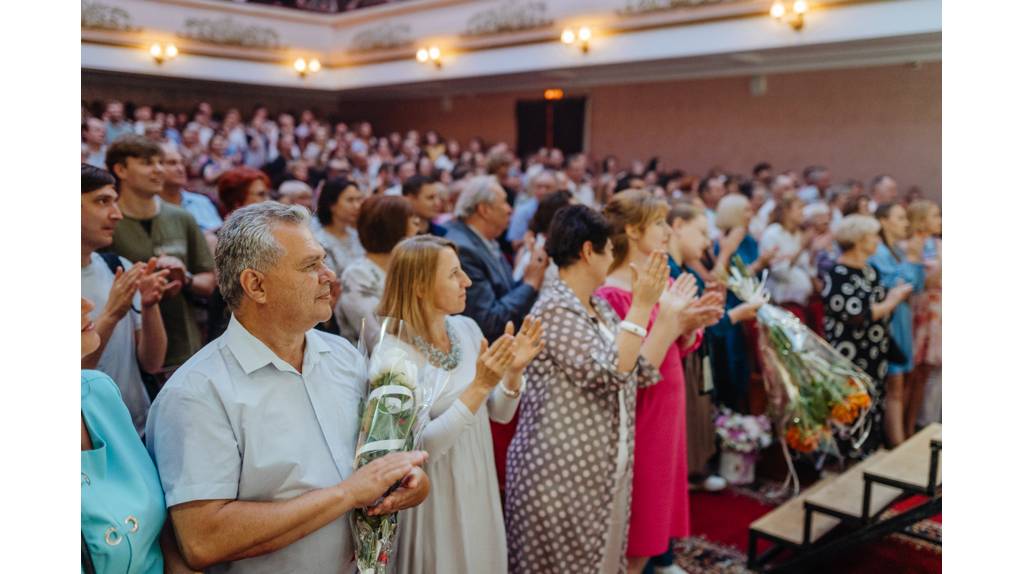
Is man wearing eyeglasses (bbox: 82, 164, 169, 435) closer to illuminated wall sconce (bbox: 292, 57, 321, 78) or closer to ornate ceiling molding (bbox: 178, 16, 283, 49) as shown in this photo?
ornate ceiling molding (bbox: 178, 16, 283, 49)

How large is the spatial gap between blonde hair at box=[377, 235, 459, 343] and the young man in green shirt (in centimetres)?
117

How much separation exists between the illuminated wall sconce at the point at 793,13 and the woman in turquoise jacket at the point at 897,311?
330 cm

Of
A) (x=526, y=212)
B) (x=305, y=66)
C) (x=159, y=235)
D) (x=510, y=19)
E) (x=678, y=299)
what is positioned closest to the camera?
(x=678, y=299)

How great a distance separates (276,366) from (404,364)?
0.90 ft

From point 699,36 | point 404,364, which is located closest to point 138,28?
point 699,36

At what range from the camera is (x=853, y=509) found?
315 centimetres

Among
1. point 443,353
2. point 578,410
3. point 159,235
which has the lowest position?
point 578,410

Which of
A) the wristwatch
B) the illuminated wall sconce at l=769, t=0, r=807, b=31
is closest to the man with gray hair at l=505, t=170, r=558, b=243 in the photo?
the illuminated wall sconce at l=769, t=0, r=807, b=31

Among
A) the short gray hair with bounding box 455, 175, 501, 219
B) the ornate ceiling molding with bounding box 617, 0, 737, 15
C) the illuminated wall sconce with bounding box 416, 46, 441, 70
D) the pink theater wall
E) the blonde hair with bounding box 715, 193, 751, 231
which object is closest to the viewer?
the short gray hair with bounding box 455, 175, 501, 219

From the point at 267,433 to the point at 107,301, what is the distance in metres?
0.96

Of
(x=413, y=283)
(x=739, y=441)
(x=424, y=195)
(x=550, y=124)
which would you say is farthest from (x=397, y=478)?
(x=550, y=124)

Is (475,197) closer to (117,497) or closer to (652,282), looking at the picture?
(652,282)

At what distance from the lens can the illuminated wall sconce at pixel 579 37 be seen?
9.27 metres

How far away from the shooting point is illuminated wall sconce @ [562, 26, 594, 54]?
927 cm
